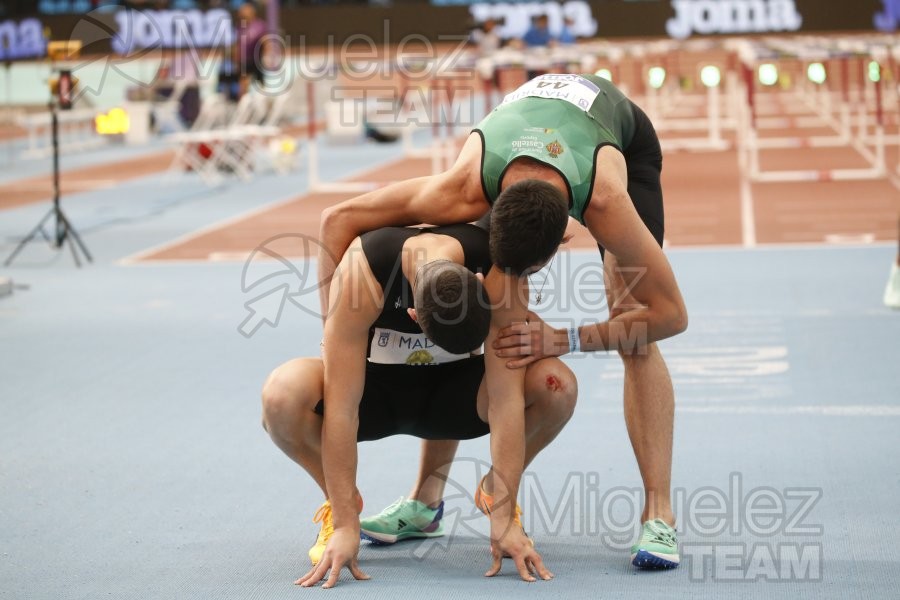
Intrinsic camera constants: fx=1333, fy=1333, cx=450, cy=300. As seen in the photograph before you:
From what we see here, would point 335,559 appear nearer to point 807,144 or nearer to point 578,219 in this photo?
point 578,219

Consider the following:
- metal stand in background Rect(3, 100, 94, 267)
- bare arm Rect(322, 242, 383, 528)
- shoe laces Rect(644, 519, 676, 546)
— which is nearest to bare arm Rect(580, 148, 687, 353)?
shoe laces Rect(644, 519, 676, 546)

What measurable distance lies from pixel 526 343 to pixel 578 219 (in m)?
0.40

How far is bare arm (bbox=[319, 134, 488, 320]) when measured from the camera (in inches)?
144

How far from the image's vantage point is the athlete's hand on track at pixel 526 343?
3559mm

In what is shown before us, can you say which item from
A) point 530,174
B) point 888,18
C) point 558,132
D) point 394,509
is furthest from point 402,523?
point 888,18

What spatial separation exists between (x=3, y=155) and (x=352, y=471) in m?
19.3

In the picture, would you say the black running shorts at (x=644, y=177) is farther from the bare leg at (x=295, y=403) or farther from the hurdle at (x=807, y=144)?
the hurdle at (x=807, y=144)

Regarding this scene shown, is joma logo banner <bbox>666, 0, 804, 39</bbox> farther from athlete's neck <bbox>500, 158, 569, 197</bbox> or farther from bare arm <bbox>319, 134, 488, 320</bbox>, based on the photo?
athlete's neck <bbox>500, 158, 569, 197</bbox>

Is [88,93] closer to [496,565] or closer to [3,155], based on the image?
[3,155]

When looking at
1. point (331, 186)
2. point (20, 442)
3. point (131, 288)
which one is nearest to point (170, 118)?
point (331, 186)

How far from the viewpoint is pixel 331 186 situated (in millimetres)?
14797

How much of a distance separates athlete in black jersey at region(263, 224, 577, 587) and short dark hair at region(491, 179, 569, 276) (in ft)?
0.41

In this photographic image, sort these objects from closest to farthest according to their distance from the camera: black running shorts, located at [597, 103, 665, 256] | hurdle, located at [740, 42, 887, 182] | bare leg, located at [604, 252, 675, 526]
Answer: bare leg, located at [604, 252, 675, 526]
black running shorts, located at [597, 103, 665, 256]
hurdle, located at [740, 42, 887, 182]

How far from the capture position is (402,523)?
405 cm
